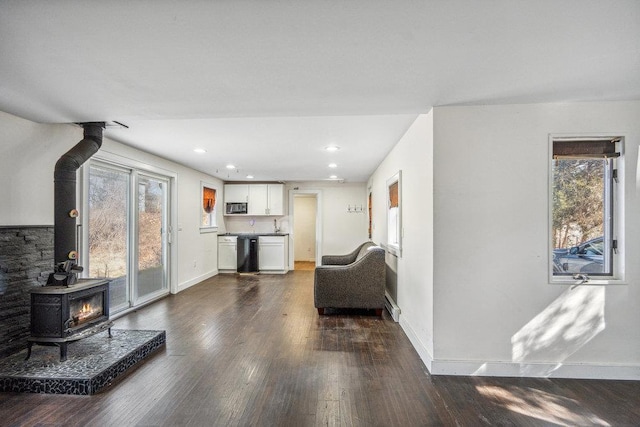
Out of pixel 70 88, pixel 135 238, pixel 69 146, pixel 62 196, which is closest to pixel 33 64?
pixel 70 88

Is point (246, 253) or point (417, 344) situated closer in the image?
point (417, 344)

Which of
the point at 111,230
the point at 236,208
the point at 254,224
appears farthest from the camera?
the point at 254,224

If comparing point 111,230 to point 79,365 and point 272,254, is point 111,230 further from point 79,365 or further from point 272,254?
point 272,254

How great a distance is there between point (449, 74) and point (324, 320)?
2989 millimetres

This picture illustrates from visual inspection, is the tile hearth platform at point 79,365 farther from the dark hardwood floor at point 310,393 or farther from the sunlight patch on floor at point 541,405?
the sunlight patch on floor at point 541,405

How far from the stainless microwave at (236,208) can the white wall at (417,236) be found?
448 centimetres

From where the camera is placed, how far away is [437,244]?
93.7 inches

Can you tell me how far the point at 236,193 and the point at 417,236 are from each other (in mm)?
5394

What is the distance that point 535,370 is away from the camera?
231 cm

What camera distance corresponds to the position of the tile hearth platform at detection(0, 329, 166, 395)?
2092 mm

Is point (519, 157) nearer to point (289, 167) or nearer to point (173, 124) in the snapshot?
point (173, 124)

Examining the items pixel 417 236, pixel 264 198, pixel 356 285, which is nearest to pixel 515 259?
pixel 417 236

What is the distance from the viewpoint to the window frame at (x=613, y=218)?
2.29 meters

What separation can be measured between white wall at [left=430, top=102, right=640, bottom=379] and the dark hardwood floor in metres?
0.20
